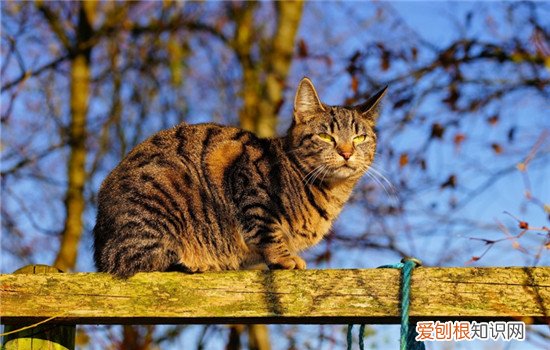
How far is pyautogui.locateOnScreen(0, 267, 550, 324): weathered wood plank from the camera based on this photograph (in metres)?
2.10

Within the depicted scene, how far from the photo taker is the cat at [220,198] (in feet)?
9.04

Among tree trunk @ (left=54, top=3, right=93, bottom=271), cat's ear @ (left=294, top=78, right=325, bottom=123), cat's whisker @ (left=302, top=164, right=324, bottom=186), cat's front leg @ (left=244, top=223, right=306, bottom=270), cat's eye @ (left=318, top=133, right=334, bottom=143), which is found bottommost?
cat's front leg @ (left=244, top=223, right=306, bottom=270)

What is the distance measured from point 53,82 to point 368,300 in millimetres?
7100

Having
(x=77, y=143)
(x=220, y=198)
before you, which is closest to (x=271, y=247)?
(x=220, y=198)

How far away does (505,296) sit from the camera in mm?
2100

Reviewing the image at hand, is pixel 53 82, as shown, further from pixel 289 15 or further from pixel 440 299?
pixel 440 299

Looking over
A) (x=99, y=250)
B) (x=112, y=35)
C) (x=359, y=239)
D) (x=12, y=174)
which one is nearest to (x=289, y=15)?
(x=112, y=35)

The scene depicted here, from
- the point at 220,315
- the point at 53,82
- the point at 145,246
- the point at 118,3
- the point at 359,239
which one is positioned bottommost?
the point at 220,315

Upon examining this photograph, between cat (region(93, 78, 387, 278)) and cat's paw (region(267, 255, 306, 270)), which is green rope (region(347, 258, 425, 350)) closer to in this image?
cat's paw (region(267, 255, 306, 270))

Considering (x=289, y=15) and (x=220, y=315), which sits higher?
(x=289, y=15)

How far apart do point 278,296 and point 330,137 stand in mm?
1467

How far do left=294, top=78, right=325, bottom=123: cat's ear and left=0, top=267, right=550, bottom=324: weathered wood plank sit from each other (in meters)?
1.53

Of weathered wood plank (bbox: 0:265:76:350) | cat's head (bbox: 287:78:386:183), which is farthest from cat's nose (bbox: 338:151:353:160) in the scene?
weathered wood plank (bbox: 0:265:76:350)

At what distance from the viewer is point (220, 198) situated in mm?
3010
